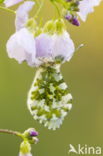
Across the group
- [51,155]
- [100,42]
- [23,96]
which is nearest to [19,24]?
[51,155]

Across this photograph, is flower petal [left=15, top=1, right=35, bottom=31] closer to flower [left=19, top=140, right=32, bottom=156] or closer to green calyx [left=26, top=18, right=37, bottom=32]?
green calyx [left=26, top=18, right=37, bottom=32]

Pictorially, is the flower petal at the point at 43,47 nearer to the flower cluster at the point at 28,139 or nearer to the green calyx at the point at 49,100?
the green calyx at the point at 49,100

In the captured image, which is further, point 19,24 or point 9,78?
point 9,78

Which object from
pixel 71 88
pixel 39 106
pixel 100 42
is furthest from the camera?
pixel 100 42

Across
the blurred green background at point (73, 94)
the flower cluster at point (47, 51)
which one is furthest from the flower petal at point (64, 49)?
the blurred green background at point (73, 94)

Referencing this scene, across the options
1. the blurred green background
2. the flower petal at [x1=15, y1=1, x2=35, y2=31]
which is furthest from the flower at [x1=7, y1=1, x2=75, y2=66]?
the blurred green background

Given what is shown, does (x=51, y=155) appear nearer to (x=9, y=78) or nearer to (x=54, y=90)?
(x=9, y=78)

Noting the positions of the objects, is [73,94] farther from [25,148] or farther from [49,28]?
[49,28]
